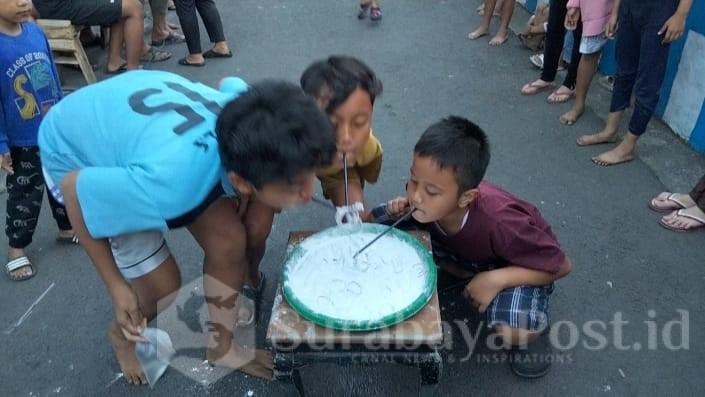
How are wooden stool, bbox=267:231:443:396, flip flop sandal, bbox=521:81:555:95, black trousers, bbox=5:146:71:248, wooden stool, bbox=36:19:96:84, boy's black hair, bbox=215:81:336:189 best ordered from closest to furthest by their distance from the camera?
1. boy's black hair, bbox=215:81:336:189
2. wooden stool, bbox=267:231:443:396
3. black trousers, bbox=5:146:71:248
4. wooden stool, bbox=36:19:96:84
5. flip flop sandal, bbox=521:81:555:95

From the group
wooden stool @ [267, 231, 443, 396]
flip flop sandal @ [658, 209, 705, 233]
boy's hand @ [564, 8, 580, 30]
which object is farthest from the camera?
boy's hand @ [564, 8, 580, 30]

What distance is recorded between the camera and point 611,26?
2.67 m

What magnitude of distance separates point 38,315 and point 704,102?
2986 millimetres

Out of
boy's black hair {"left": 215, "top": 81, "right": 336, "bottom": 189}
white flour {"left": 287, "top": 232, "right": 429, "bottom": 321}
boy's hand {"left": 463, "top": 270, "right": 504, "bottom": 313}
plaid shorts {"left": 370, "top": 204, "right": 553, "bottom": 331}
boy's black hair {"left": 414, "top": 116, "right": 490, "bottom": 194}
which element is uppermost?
boy's black hair {"left": 215, "top": 81, "right": 336, "bottom": 189}

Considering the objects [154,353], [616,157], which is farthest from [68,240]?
[616,157]

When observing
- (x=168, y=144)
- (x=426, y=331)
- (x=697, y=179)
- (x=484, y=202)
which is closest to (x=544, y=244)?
(x=484, y=202)

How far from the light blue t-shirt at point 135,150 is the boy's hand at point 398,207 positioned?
0.60 meters

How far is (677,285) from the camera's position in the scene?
1989mm

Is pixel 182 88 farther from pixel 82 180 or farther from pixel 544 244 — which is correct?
pixel 544 244

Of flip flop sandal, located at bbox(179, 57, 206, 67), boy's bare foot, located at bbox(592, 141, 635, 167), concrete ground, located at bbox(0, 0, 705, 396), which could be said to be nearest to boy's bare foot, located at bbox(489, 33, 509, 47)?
concrete ground, located at bbox(0, 0, 705, 396)

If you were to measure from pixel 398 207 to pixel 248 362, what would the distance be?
2.21 feet

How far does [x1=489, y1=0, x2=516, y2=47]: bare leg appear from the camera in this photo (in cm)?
387

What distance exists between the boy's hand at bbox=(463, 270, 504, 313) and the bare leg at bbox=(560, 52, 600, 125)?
172cm

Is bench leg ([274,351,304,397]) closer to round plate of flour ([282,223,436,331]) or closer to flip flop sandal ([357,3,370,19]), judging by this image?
round plate of flour ([282,223,436,331])
